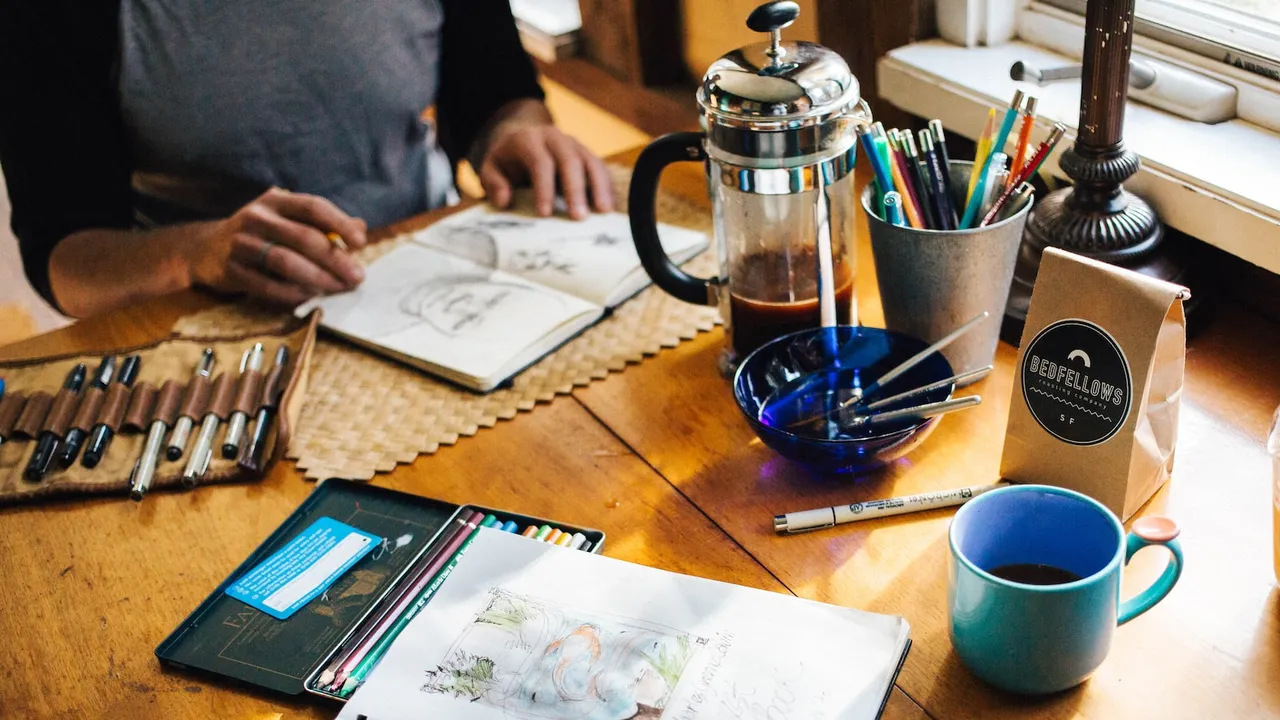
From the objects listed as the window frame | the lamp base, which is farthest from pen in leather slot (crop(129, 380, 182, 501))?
the window frame

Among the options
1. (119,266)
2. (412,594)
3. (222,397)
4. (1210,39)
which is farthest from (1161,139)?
(119,266)

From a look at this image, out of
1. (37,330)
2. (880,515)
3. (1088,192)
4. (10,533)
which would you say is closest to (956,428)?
(880,515)

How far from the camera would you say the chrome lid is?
0.78 metres

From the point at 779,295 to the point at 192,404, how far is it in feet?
1.72

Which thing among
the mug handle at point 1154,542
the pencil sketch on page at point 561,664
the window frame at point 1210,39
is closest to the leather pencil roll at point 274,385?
the pencil sketch on page at point 561,664

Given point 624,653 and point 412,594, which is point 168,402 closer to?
point 412,594

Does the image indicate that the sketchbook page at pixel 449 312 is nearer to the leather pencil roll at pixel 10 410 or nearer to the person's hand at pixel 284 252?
the person's hand at pixel 284 252

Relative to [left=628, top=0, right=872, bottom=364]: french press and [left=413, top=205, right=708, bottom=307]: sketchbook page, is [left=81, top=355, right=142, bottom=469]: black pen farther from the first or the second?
[left=628, top=0, right=872, bottom=364]: french press

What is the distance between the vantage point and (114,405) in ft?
3.12

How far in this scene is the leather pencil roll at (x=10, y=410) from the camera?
947 mm

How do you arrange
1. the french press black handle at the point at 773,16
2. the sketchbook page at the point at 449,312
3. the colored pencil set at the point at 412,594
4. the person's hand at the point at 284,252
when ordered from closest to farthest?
1. the colored pencil set at the point at 412,594
2. the french press black handle at the point at 773,16
3. the sketchbook page at the point at 449,312
4. the person's hand at the point at 284,252

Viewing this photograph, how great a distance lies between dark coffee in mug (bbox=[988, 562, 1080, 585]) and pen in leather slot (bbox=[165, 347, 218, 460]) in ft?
2.17

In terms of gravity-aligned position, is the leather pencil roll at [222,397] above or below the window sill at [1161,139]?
below

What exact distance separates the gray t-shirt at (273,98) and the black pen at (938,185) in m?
0.82
